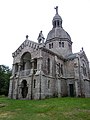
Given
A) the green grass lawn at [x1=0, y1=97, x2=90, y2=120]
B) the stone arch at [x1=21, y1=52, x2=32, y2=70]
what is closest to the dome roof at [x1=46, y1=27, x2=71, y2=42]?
the stone arch at [x1=21, y1=52, x2=32, y2=70]

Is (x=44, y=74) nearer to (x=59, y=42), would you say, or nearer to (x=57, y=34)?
(x=59, y=42)

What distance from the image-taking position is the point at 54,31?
38.1 meters

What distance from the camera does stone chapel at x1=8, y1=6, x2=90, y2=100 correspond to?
2414cm

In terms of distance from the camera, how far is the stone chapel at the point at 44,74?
2414 cm

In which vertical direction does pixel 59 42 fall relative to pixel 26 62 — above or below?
above

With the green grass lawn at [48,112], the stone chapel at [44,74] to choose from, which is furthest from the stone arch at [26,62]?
the green grass lawn at [48,112]

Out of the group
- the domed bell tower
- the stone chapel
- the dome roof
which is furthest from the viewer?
the dome roof

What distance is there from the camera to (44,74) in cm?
2423

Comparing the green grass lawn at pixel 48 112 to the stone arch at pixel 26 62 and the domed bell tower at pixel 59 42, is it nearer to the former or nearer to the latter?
the stone arch at pixel 26 62

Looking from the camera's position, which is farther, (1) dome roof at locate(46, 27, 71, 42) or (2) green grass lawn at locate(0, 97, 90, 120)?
(1) dome roof at locate(46, 27, 71, 42)

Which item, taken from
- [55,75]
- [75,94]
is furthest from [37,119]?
[75,94]

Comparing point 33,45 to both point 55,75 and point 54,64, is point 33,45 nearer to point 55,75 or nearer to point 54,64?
point 54,64

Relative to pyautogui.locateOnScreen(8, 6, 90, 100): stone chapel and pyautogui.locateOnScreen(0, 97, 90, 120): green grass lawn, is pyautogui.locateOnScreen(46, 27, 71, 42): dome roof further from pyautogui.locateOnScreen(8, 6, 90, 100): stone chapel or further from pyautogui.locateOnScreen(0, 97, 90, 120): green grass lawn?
pyautogui.locateOnScreen(0, 97, 90, 120): green grass lawn

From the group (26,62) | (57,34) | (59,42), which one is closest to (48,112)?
(26,62)
